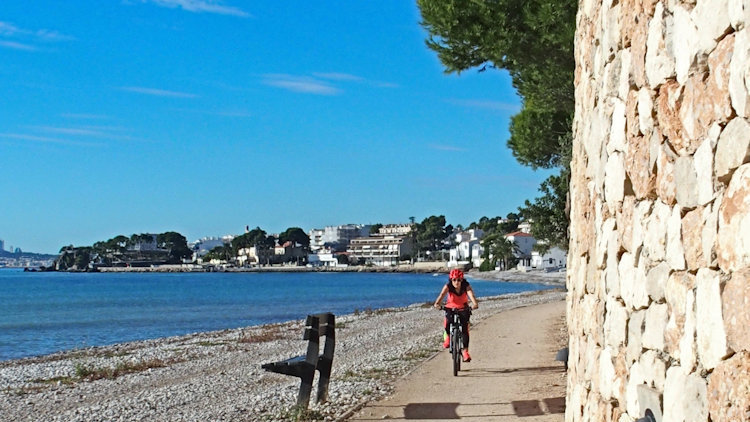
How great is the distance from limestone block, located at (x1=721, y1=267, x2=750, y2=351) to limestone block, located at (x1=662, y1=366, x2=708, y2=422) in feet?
1.27

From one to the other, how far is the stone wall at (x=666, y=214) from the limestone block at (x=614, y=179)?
Answer: 1cm

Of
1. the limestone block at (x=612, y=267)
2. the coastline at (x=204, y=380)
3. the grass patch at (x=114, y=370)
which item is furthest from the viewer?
the grass patch at (x=114, y=370)

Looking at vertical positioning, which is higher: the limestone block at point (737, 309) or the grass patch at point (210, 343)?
the limestone block at point (737, 309)

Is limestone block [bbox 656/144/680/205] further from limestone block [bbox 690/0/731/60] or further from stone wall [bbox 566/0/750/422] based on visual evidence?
limestone block [bbox 690/0/731/60]

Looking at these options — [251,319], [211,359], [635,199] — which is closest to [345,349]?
[211,359]

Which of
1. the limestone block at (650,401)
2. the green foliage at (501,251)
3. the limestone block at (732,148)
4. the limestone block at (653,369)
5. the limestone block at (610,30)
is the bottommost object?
the limestone block at (650,401)

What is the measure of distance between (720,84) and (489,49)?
400 inches

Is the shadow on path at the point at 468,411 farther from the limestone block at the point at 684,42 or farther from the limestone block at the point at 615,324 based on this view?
the limestone block at the point at 684,42

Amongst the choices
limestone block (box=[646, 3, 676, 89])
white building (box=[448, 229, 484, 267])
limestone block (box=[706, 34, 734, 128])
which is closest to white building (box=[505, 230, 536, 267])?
white building (box=[448, 229, 484, 267])

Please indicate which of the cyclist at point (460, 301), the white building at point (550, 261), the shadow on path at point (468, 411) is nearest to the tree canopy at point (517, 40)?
the cyclist at point (460, 301)

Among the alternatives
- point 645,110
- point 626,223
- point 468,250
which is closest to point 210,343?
point 626,223

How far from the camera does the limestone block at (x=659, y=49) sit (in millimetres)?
3885

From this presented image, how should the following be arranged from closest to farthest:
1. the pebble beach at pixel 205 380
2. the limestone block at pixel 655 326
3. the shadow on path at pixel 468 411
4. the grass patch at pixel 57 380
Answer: the limestone block at pixel 655 326 → the shadow on path at pixel 468 411 → the pebble beach at pixel 205 380 → the grass patch at pixel 57 380

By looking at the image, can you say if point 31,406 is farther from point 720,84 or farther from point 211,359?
point 720,84
